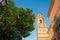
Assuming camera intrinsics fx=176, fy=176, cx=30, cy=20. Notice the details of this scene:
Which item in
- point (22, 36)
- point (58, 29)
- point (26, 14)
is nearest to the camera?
point (26, 14)

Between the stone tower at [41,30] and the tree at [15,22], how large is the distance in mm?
31294

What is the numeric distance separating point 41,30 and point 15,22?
36.6 m

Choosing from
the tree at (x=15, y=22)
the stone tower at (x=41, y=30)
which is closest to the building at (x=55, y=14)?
the tree at (x=15, y=22)

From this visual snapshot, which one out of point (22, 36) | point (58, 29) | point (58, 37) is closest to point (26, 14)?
point (22, 36)

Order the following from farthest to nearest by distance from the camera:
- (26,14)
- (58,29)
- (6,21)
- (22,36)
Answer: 1. (58,29)
2. (22,36)
3. (26,14)
4. (6,21)

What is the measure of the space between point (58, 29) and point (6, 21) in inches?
389

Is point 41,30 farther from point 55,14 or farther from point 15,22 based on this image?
point 15,22

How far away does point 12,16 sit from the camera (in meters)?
19.2

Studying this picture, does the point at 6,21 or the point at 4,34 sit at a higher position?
the point at 6,21

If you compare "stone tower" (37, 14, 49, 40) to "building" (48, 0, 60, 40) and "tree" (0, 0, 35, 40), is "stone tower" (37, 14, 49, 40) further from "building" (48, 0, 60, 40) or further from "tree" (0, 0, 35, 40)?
"tree" (0, 0, 35, 40)

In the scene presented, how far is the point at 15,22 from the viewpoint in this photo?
1944 cm

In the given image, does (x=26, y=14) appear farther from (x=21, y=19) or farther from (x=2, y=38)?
(x=2, y=38)

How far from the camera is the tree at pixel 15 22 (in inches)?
743

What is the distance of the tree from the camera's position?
61.9ft
